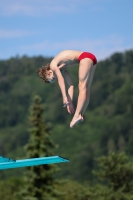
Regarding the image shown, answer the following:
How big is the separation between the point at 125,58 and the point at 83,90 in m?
158

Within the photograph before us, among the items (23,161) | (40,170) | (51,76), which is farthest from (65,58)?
(40,170)

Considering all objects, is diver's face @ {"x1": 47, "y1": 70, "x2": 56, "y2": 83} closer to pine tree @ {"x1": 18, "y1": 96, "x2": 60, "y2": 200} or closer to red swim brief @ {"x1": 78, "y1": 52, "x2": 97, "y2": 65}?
red swim brief @ {"x1": 78, "y1": 52, "x2": 97, "y2": 65}

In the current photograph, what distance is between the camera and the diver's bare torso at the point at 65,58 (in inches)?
504

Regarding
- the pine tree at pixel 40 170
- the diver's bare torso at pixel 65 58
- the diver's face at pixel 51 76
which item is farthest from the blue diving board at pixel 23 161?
the pine tree at pixel 40 170

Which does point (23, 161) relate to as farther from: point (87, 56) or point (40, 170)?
point (40, 170)

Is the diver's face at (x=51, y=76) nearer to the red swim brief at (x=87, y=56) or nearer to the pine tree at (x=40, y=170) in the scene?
the red swim brief at (x=87, y=56)

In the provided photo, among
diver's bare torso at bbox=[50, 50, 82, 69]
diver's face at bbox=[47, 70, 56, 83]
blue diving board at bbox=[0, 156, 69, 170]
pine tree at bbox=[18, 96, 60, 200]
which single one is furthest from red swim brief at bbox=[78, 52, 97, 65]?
pine tree at bbox=[18, 96, 60, 200]

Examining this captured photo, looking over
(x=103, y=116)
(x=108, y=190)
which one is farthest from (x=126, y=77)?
(x=108, y=190)

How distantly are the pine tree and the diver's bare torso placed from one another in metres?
30.5

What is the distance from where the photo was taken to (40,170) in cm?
4403

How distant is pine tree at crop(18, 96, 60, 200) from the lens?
43.7 meters

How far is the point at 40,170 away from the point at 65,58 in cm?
3161

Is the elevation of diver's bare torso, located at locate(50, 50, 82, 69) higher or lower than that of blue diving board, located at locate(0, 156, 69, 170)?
higher

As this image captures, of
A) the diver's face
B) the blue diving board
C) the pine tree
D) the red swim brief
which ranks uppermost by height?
the red swim brief
